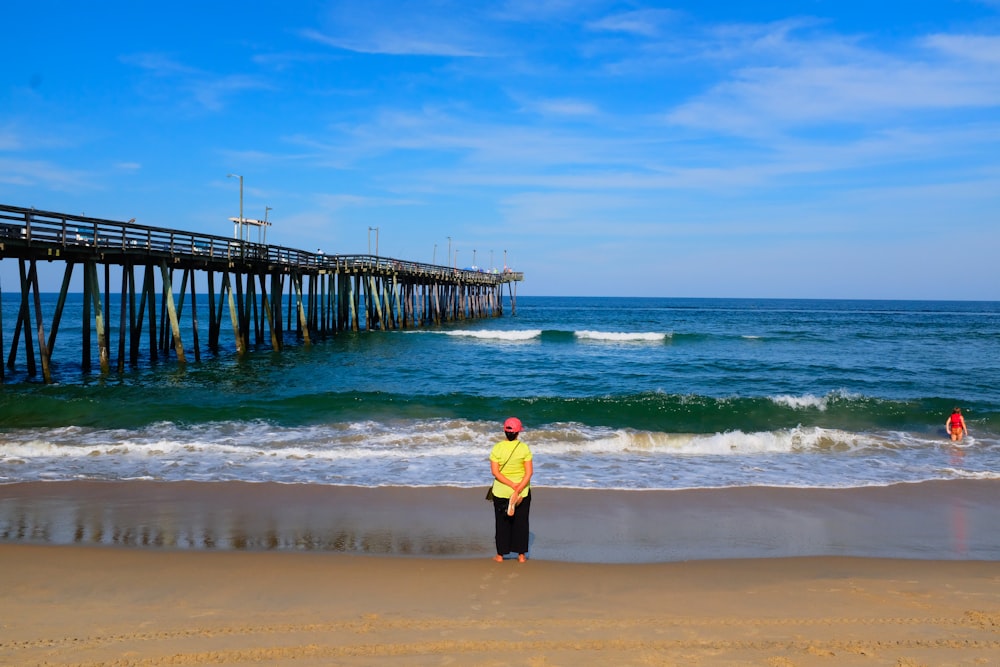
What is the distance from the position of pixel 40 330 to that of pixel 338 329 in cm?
2084

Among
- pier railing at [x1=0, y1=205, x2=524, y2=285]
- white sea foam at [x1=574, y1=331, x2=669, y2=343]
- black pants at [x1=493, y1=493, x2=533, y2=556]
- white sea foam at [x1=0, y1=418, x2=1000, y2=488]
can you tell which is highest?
pier railing at [x1=0, y1=205, x2=524, y2=285]

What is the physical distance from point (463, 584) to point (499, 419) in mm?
10151

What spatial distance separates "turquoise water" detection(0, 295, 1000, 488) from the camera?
439 inches

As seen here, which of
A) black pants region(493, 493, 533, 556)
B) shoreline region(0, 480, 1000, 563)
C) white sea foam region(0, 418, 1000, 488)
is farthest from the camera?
white sea foam region(0, 418, 1000, 488)

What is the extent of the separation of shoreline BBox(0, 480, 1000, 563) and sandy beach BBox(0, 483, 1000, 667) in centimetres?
4

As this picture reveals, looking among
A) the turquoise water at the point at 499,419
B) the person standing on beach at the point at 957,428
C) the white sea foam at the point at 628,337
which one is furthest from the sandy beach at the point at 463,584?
the white sea foam at the point at 628,337

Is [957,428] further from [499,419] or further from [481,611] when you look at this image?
[481,611]

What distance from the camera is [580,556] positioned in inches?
276

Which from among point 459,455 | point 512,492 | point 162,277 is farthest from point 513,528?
point 162,277

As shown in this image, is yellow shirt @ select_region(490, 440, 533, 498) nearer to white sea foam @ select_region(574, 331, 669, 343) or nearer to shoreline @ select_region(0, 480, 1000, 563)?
shoreline @ select_region(0, 480, 1000, 563)

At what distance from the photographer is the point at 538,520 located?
827cm

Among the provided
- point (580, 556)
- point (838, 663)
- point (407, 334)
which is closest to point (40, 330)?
point (580, 556)

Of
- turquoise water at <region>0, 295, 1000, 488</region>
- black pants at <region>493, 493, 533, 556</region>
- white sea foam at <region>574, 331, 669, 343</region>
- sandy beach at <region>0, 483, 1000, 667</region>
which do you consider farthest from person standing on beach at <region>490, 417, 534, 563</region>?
white sea foam at <region>574, 331, 669, 343</region>

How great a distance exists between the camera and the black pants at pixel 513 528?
662cm
